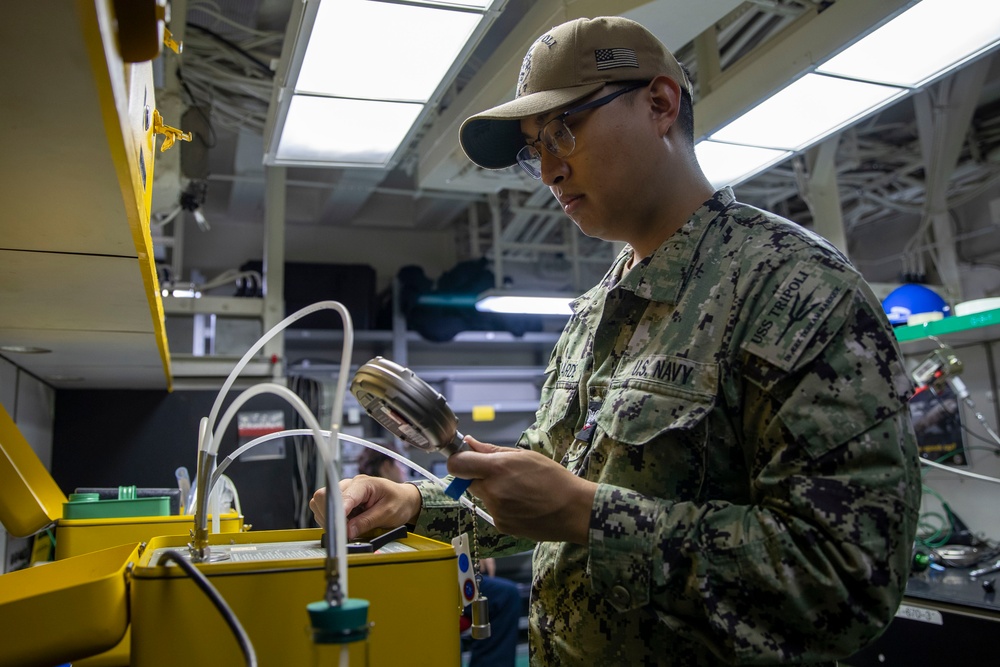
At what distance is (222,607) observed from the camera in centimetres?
61

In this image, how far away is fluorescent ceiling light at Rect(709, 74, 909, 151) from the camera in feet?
6.70

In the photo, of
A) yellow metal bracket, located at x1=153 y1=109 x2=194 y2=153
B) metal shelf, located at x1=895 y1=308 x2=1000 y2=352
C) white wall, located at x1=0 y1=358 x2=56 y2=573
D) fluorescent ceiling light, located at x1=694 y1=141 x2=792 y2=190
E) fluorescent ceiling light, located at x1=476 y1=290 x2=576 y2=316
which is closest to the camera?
yellow metal bracket, located at x1=153 y1=109 x2=194 y2=153

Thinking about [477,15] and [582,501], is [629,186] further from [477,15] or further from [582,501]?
[477,15]

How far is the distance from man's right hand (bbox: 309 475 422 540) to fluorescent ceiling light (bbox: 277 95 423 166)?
138 cm

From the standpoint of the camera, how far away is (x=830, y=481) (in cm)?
74

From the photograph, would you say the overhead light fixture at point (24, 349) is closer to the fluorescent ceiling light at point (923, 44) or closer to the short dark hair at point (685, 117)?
the short dark hair at point (685, 117)

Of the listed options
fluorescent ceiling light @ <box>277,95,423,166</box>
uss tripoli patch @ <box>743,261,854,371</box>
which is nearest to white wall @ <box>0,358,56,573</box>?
fluorescent ceiling light @ <box>277,95,423,166</box>

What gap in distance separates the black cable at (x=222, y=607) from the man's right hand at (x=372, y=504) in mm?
341

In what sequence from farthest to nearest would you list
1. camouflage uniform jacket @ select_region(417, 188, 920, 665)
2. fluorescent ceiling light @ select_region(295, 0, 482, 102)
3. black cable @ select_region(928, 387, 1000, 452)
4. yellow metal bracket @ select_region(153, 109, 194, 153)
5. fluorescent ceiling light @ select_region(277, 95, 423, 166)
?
black cable @ select_region(928, 387, 1000, 452), fluorescent ceiling light @ select_region(277, 95, 423, 166), fluorescent ceiling light @ select_region(295, 0, 482, 102), yellow metal bracket @ select_region(153, 109, 194, 153), camouflage uniform jacket @ select_region(417, 188, 920, 665)

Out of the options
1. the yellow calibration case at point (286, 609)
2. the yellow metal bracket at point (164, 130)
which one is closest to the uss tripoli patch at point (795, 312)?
the yellow calibration case at point (286, 609)

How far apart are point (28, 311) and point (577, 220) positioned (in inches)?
40.1

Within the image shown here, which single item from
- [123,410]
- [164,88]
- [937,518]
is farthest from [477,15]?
[937,518]

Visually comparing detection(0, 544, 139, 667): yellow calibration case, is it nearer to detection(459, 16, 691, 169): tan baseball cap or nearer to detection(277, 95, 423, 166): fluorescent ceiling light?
detection(459, 16, 691, 169): tan baseball cap

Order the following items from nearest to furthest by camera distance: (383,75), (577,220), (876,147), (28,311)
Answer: (577,220), (28,311), (383,75), (876,147)
